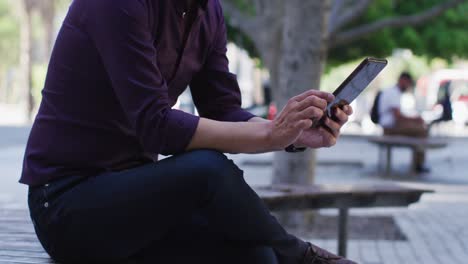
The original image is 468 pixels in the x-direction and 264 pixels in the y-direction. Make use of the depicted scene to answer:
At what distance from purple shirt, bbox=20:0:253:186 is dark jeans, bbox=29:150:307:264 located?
69 millimetres

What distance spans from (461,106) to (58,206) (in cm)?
2936

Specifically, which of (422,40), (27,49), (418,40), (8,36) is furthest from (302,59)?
(8,36)

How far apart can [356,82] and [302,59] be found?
5113 millimetres

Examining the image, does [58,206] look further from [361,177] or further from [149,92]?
[361,177]

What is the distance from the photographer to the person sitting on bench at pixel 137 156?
7.73 ft

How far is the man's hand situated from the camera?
8.66 feet

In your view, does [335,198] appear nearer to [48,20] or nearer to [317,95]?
[317,95]

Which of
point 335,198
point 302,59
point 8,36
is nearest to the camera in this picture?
point 335,198

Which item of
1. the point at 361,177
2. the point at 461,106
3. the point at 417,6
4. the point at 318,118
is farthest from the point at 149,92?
the point at 461,106

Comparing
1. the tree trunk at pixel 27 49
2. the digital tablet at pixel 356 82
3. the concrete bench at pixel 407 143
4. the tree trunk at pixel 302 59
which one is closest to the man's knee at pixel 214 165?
the digital tablet at pixel 356 82

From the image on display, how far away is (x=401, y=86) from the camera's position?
1298 centimetres

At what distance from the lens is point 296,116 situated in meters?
2.39

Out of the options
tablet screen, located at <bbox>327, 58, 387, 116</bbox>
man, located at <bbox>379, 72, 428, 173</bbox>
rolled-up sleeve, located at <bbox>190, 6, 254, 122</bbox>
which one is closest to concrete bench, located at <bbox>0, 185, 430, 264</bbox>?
rolled-up sleeve, located at <bbox>190, 6, 254, 122</bbox>

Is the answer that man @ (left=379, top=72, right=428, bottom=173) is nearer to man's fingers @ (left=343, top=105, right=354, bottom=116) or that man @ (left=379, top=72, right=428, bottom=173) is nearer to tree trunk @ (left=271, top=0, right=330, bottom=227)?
tree trunk @ (left=271, top=0, right=330, bottom=227)
